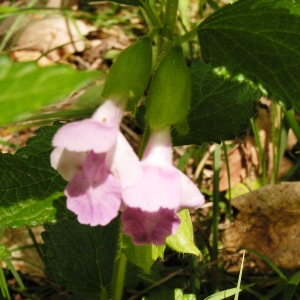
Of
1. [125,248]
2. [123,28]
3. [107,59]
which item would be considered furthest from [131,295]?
[123,28]

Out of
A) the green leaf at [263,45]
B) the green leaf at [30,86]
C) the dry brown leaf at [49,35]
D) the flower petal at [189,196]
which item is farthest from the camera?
the dry brown leaf at [49,35]

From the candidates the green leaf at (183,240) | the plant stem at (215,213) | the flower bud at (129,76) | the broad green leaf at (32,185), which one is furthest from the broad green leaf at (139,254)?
the plant stem at (215,213)

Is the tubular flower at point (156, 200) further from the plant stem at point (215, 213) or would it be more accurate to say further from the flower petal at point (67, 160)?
the plant stem at point (215, 213)

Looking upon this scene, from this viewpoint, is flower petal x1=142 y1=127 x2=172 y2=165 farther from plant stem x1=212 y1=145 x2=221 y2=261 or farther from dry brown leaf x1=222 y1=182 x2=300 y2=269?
dry brown leaf x1=222 y1=182 x2=300 y2=269

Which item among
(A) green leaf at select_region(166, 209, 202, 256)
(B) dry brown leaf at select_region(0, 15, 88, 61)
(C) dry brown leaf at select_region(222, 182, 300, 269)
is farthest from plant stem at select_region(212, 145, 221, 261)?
A: (B) dry brown leaf at select_region(0, 15, 88, 61)

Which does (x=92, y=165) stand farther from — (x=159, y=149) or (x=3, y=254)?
(x=3, y=254)

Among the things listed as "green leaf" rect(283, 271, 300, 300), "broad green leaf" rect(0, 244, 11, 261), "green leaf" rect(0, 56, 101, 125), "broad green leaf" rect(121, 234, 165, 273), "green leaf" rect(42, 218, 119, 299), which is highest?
"green leaf" rect(0, 56, 101, 125)

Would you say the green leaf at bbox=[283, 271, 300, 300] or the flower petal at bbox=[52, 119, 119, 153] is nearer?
the flower petal at bbox=[52, 119, 119, 153]

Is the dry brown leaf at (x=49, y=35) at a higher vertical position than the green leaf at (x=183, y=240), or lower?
higher
